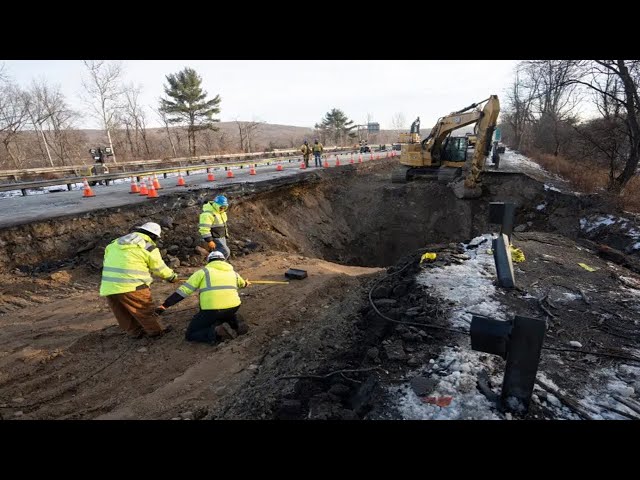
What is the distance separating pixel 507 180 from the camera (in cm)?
1415

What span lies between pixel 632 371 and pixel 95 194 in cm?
1360

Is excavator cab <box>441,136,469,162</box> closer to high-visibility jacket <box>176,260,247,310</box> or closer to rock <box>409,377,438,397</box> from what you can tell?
high-visibility jacket <box>176,260,247,310</box>

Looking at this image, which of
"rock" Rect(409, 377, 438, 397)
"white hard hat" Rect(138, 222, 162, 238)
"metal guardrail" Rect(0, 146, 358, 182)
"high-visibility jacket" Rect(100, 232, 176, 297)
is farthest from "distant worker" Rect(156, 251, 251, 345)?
"metal guardrail" Rect(0, 146, 358, 182)

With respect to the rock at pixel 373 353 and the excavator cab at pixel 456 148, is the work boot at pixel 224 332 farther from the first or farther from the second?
the excavator cab at pixel 456 148

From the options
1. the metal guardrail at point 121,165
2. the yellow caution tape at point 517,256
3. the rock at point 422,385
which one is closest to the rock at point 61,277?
the rock at point 422,385

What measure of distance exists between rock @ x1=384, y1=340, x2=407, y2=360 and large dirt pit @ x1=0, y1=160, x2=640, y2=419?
0.02 meters

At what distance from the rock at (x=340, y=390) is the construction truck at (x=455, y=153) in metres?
11.2

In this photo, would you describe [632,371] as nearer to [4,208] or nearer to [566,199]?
[566,199]

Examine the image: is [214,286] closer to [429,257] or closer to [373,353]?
[373,353]

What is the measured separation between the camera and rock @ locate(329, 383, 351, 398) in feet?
11.6

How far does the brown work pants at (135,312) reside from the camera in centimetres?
495

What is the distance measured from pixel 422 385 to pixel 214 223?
5635mm
